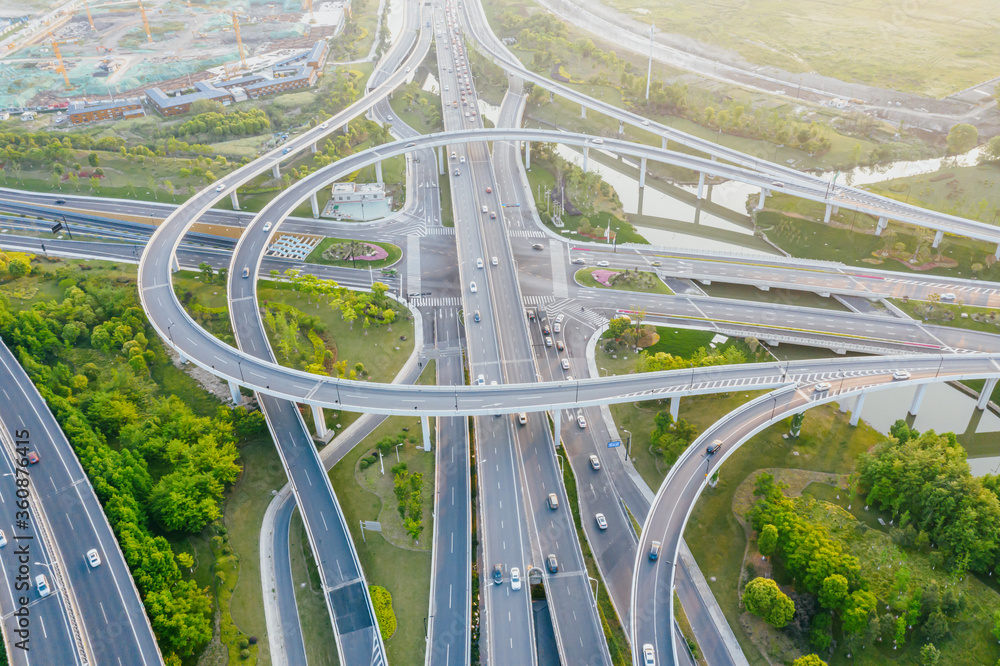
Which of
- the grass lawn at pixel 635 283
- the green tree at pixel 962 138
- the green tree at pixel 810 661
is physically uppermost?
the green tree at pixel 962 138

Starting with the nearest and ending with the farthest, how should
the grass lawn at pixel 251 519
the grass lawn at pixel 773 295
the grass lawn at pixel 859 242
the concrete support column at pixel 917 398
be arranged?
the grass lawn at pixel 251 519 → the concrete support column at pixel 917 398 → the grass lawn at pixel 773 295 → the grass lawn at pixel 859 242

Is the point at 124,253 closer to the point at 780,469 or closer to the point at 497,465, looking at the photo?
→ the point at 497,465

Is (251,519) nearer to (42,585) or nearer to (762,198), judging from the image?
(42,585)

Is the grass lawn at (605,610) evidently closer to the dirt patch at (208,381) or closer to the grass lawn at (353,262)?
the dirt patch at (208,381)

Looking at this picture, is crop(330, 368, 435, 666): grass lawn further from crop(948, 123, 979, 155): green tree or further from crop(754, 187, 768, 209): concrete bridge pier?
crop(948, 123, 979, 155): green tree

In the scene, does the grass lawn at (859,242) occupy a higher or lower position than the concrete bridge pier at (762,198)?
lower

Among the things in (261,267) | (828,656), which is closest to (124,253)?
(261,267)

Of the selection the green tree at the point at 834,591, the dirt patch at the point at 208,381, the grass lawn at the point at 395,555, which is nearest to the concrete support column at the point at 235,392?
the dirt patch at the point at 208,381
